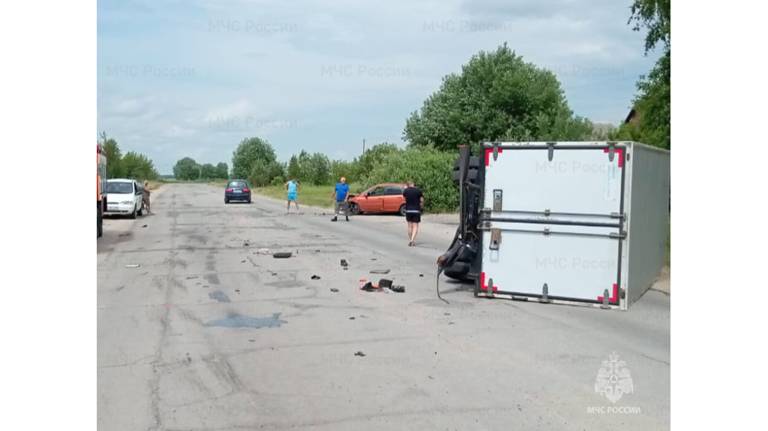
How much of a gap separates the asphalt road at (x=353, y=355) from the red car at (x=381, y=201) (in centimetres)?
1942

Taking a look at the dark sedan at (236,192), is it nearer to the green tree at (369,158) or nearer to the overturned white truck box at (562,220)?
the green tree at (369,158)

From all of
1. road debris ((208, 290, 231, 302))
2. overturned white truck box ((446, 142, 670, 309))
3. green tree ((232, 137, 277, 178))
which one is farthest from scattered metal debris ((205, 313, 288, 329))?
green tree ((232, 137, 277, 178))

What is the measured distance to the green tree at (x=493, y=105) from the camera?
48.8 m

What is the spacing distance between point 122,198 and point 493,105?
92.3 feet

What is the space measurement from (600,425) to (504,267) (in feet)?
18.5

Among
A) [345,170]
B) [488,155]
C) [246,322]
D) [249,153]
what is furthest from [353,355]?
[249,153]

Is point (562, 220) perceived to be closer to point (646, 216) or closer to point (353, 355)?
point (646, 216)

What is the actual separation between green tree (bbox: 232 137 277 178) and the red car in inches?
3995

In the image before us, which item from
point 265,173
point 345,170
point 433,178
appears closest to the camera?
point 433,178

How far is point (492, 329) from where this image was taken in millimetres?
8727

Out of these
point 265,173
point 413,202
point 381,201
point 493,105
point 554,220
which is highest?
point 493,105

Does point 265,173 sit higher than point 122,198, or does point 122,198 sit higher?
point 265,173

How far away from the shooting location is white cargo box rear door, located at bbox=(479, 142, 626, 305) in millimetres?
10289

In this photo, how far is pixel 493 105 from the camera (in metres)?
49.6
